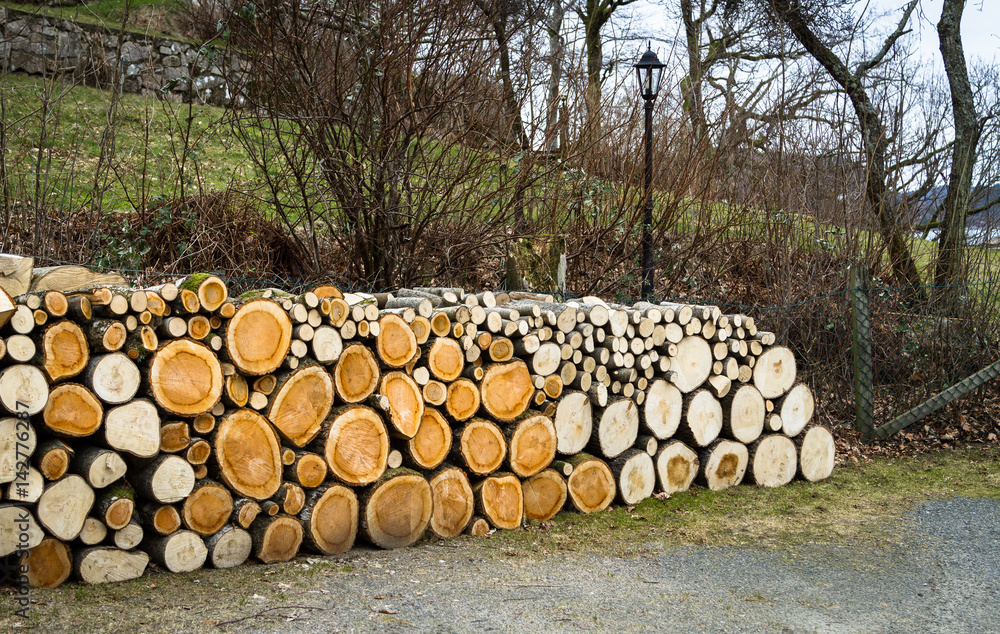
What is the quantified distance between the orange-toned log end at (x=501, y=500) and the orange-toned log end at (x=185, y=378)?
165cm

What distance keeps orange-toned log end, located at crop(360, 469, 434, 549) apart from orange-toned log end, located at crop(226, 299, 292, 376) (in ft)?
2.87

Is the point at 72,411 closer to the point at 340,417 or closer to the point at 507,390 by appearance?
the point at 340,417

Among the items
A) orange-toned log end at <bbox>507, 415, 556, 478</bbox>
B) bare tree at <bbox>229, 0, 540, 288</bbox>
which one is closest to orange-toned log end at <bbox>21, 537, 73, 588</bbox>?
orange-toned log end at <bbox>507, 415, 556, 478</bbox>

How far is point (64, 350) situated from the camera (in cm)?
318

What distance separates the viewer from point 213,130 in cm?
646

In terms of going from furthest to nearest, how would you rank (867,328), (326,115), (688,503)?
1. (867,328)
2. (326,115)
3. (688,503)

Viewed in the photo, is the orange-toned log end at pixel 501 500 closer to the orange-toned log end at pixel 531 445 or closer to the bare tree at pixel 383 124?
the orange-toned log end at pixel 531 445

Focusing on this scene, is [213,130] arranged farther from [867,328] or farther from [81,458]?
[867,328]

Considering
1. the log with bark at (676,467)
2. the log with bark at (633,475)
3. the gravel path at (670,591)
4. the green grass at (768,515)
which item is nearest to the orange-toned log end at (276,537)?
the gravel path at (670,591)

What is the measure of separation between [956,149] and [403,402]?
8513 millimetres

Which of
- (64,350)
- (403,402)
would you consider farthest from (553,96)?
(64,350)

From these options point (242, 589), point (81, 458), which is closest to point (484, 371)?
point (242, 589)

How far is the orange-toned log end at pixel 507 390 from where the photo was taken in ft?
15.0

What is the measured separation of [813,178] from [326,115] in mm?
5740
